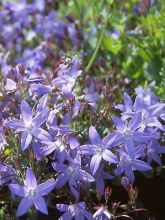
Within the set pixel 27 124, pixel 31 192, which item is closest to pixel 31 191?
pixel 31 192

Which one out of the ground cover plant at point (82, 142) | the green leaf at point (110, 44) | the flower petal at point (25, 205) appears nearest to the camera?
the flower petal at point (25, 205)

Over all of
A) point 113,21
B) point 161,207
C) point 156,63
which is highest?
point 113,21

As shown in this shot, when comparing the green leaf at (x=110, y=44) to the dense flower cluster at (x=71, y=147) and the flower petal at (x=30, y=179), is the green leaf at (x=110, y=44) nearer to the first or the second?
the dense flower cluster at (x=71, y=147)

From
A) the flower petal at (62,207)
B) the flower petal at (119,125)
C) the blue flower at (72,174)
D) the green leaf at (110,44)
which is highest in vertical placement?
the green leaf at (110,44)

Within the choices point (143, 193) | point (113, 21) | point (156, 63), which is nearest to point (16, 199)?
point (143, 193)

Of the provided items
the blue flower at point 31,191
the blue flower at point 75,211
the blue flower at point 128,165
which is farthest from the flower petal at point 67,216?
the blue flower at point 128,165

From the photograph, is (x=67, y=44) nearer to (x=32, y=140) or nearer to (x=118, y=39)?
(x=118, y=39)

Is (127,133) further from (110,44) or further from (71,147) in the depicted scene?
(110,44)

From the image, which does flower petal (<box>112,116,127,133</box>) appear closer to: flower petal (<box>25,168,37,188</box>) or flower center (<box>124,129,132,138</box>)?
flower center (<box>124,129,132,138</box>)
